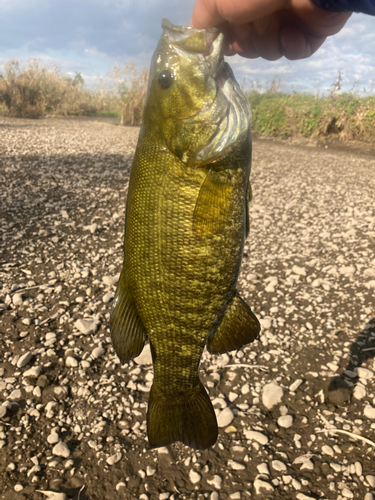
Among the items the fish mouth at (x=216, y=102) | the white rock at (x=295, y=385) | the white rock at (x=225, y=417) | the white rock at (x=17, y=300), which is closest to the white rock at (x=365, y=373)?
the white rock at (x=295, y=385)

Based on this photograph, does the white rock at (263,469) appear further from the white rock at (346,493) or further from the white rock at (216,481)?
the white rock at (346,493)

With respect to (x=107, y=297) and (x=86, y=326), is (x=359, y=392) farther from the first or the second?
(x=107, y=297)

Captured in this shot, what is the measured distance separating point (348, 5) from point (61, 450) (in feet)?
10.7

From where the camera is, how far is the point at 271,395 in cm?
332

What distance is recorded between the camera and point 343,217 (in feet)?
24.0

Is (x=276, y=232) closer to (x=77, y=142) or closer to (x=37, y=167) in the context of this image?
(x=37, y=167)

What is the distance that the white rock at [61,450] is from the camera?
276 centimetres

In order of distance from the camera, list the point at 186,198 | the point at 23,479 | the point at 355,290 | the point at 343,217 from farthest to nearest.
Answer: the point at 343,217 → the point at 355,290 → the point at 23,479 → the point at 186,198

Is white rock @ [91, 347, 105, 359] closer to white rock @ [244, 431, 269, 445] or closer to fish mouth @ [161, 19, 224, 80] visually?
white rock @ [244, 431, 269, 445]

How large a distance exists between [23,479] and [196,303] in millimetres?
2067

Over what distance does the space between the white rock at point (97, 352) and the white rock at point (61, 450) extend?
962 millimetres

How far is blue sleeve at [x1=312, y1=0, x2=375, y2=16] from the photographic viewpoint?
1.41m

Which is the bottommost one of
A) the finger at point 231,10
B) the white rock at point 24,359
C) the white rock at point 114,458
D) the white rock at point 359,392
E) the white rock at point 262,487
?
the white rock at point 114,458

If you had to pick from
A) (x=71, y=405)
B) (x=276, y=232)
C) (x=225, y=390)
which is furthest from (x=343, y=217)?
(x=71, y=405)
